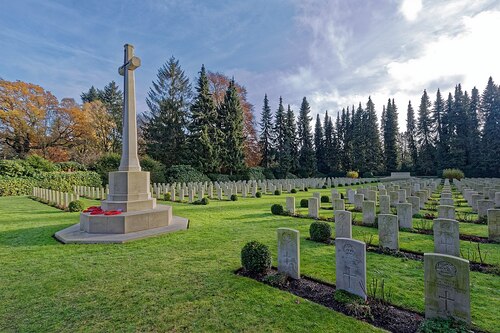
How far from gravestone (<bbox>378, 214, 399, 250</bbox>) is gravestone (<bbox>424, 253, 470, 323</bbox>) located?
3102 millimetres

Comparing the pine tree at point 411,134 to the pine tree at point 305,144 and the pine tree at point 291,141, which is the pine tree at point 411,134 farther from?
the pine tree at point 291,141

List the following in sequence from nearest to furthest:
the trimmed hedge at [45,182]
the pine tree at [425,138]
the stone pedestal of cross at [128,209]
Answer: the stone pedestal of cross at [128,209], the trimmed hedge at [45,182], the pine tree at [425,138]

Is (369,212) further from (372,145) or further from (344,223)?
(372,145)

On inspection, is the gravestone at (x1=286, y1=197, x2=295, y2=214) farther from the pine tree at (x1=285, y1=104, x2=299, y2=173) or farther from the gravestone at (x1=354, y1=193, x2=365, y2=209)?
the pine tree at (x1=285, y1=104, x2=299, y2=173)

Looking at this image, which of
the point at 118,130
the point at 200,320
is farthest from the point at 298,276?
the point at 118,130

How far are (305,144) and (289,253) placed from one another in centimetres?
4856

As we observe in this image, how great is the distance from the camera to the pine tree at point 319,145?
6065 centimetres

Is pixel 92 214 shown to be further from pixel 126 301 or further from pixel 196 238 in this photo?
pixel 126 301

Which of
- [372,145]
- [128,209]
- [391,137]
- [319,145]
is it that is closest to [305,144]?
[319,145]

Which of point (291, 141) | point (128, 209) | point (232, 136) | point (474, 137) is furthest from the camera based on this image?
point (291, 141)

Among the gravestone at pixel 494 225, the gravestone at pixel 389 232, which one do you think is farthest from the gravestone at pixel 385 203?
the gravestone at pixel 389 232

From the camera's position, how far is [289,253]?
4.79 metres

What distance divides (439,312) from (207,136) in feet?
102

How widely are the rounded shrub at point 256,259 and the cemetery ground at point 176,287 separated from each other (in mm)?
291
